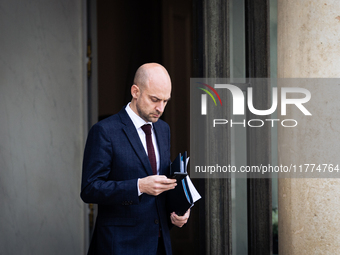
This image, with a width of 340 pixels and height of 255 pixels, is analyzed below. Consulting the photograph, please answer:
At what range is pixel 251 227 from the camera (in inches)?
107

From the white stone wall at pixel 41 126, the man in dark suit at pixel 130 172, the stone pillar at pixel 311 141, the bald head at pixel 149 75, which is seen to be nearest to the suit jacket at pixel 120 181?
the man in dark suit at pixel 130 172

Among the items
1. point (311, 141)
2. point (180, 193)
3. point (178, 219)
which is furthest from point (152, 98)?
point (311, 141)

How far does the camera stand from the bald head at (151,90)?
1782 mm

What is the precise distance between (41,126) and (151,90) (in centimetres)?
197

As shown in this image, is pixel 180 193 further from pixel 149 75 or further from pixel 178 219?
pixel 149 75

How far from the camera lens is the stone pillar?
1.88 meters

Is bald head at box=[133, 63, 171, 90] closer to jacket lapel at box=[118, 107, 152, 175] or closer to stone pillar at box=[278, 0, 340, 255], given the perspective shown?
jacket lapel at box=[118, 107, 152, 175]

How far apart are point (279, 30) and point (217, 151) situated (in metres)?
0.97

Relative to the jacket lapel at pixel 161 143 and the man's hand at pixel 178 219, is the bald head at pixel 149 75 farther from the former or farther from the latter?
the man's hand at pixel 178 219

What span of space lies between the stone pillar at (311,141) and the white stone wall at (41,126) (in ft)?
7.54

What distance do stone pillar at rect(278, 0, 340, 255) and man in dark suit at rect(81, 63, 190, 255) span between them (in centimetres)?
69

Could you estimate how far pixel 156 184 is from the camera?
1645 mm

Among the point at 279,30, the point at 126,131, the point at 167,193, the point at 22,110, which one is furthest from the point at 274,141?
the point at 22,110

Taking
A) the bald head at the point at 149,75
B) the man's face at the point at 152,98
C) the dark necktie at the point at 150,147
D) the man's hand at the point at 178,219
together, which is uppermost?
the bald head at the point at 149,75
